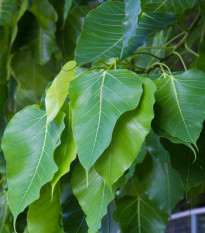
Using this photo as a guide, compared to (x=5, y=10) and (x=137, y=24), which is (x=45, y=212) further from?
(x=5, y=10)

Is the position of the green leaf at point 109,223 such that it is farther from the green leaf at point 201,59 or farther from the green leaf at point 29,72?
the green leaf at point 29,72

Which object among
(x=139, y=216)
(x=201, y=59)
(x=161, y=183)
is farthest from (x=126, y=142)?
(x=161, y=183)

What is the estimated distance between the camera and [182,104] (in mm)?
561

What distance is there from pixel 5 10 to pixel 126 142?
673 mm

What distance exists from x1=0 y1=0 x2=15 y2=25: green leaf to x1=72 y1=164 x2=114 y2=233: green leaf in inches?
23.2

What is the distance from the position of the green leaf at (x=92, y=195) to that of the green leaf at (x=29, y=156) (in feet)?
0.19

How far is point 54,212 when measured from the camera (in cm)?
65

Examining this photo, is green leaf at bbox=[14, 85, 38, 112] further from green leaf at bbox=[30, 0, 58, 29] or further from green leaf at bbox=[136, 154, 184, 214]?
green leaf at bbox=[136, 154, 184, 214]

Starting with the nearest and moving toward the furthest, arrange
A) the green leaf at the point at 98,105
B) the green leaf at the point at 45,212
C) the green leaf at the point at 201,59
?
the green leaf at the point at 98,105 → the green leaf at the point at 45,212 → the green leaf at the point at 201,59

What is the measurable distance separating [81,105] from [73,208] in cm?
24

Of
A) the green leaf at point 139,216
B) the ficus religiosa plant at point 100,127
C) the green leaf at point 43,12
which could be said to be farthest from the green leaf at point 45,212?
the green leaf at point 43,12

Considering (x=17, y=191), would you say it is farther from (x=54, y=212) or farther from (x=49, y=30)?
(x=49, y=30)

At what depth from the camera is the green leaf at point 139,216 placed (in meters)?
0.89

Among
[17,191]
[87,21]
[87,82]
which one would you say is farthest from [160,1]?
[17,191]
